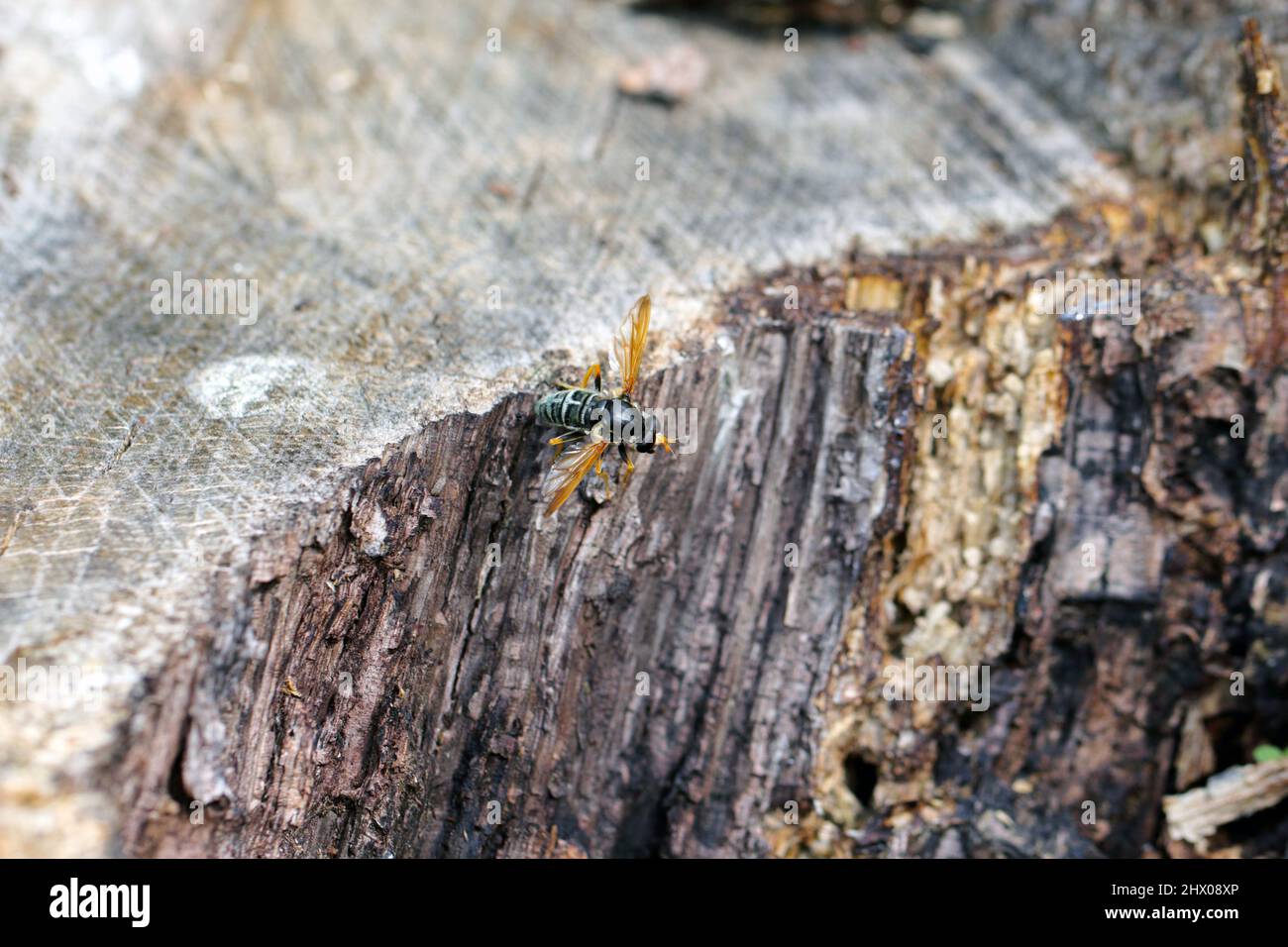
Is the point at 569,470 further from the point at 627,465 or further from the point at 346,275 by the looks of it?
the point at 346,275

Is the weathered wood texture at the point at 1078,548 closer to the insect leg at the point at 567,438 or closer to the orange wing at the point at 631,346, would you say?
the orange wing at the point at 631,346

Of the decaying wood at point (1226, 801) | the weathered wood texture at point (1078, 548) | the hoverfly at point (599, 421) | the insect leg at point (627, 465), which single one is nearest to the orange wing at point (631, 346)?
the hoverfly at point (599, 421)

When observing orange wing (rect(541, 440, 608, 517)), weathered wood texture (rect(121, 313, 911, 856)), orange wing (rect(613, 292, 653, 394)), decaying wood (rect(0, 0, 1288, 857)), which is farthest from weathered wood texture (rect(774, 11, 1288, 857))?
orange wing (rect(541, 440, 608, 517))

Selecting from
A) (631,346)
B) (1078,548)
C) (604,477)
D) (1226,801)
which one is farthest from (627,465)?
(1226,801)

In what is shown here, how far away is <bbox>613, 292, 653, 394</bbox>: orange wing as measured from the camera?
2314 millimetres

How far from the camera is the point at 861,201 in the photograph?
9.68 ft

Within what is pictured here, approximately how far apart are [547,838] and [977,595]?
1.32m

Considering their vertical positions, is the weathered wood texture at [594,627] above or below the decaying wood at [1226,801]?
above

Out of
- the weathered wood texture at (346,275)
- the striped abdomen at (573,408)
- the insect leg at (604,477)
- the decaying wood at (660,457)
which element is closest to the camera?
the weathered wood texture at (346,275)

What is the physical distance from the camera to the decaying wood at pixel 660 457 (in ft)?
6.76
